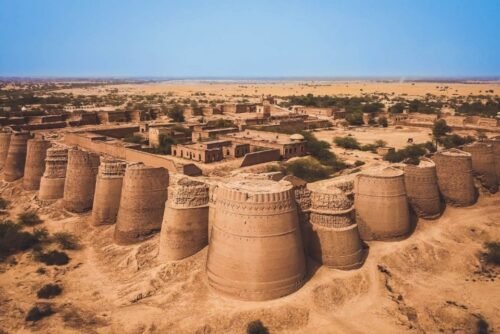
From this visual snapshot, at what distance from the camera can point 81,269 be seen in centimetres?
1562

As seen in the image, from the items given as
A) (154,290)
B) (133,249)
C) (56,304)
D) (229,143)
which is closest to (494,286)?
(154,290)

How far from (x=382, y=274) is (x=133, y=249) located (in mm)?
8439

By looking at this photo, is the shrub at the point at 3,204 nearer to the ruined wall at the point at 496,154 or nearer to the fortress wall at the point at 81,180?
the fortress wall at the point at 81,180

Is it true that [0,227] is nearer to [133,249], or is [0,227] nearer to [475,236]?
[133,249]

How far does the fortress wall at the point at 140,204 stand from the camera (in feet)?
53.3

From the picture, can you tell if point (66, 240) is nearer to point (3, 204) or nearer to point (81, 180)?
point (81, 180)

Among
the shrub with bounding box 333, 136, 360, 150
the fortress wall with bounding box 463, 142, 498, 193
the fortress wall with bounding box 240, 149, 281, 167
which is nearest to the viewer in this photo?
the fortress wall with bounding box 463, 142, 498, 193

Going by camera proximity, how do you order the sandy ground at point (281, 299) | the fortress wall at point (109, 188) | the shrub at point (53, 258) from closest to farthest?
the sandy ground at point (281, 299) < the shrub at point (53, 258) < the fortress wall at point (109, 188)

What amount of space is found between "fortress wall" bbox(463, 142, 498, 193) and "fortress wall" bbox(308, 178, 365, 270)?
1052 cm

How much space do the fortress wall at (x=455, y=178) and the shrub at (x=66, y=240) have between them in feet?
50.7

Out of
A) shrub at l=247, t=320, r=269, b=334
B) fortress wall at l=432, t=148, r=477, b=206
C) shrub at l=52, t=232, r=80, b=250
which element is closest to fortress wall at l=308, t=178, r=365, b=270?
shrub at l=247, t=320, r=269, b=334

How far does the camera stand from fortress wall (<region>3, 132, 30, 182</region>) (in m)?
24.3

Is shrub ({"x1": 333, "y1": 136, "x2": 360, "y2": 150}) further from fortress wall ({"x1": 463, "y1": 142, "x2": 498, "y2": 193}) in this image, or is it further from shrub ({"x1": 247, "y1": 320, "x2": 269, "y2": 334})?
shrub ({"x1": 247, "y1": 320, "x2": 269, "y2": 334})

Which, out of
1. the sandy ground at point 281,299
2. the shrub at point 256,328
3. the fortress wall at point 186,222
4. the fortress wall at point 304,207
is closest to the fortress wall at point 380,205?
the sandy ground at point 281,299
